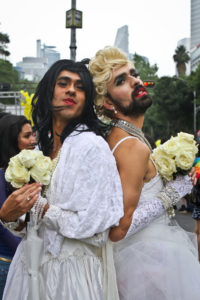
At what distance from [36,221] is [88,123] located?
68cm

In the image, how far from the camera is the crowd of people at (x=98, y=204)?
2145 millimetres

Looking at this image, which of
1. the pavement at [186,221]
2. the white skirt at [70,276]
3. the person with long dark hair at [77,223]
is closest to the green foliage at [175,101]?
the pavement at [186,221]

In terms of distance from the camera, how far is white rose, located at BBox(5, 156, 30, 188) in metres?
2.13

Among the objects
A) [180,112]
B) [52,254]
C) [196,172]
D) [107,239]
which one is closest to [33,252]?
[52,254]

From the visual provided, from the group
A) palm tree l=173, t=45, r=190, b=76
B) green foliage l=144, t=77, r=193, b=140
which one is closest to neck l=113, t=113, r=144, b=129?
green foliage l=144, t=77, r=193, b=140

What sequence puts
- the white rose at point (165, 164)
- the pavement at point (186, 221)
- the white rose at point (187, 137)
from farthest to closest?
the pavement at point (186, 221)
the white rose at point (187, 137)
the white rose at point (165, 164)

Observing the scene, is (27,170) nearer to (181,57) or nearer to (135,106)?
(135,106)

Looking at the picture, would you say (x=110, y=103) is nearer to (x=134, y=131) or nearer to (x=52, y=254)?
(x=134, y=131)

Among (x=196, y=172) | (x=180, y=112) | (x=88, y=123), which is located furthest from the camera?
(x=180, y=112)

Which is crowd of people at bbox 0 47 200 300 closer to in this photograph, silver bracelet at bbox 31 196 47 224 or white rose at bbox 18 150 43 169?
silver bracelet at bbox 31 196 47 224

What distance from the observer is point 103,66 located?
2789 mm

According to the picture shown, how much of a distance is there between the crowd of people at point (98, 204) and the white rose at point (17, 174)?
45 mm

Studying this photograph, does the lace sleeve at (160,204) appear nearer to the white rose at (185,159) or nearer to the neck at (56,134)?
the white rose at (185,159)

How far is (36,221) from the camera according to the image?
2.19m
